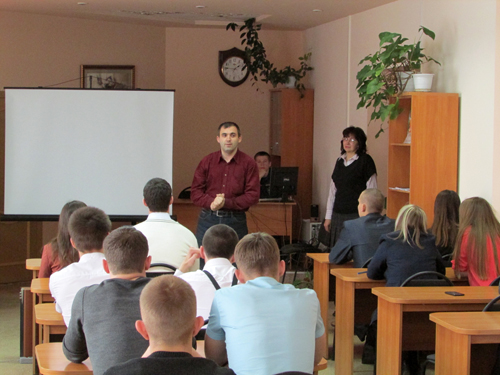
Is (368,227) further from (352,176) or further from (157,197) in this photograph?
(352,176)

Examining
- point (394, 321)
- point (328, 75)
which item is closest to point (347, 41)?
point (328, 75)

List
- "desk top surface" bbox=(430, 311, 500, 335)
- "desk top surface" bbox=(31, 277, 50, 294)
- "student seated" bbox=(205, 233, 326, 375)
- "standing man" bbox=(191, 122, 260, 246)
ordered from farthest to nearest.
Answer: "standing man" bbox=(191, 122, 260, 246), "desk top surface" bbox=(31, 277, 50, 294), "desk top surface" bbox=(430, 311, 500, 335), "student seated" bbox=(205, 233, 326, 375)

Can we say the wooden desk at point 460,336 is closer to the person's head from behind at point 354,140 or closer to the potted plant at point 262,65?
the person's head from behind at point 354,140

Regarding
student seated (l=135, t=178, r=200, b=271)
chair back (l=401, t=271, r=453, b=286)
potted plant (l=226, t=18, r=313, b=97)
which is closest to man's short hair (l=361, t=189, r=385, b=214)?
chair back (l=401, t=271, r=453, b=286)

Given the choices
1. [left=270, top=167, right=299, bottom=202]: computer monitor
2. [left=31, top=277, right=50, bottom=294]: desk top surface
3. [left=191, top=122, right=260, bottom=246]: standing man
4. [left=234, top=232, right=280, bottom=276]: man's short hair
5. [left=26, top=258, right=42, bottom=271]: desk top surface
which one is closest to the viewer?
[left=234, top=232, right=280, bottom=276]: man's short hair

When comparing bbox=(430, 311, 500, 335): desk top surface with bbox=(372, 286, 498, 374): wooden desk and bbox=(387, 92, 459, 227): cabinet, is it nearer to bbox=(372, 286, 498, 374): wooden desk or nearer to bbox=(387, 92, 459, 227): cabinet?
bbox=(372, 286, 498, 374): wooden desk

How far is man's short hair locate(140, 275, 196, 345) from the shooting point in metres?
1.61

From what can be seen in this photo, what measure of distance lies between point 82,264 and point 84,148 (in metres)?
3.21

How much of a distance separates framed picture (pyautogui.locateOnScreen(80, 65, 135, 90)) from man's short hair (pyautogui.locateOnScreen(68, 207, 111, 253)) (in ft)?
17.2

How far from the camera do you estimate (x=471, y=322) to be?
8.25 ft

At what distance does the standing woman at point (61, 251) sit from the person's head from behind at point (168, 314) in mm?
1976

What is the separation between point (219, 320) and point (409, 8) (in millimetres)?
4386

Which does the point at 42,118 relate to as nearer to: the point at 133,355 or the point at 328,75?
the point at 328,75

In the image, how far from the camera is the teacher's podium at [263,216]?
7254 mm
